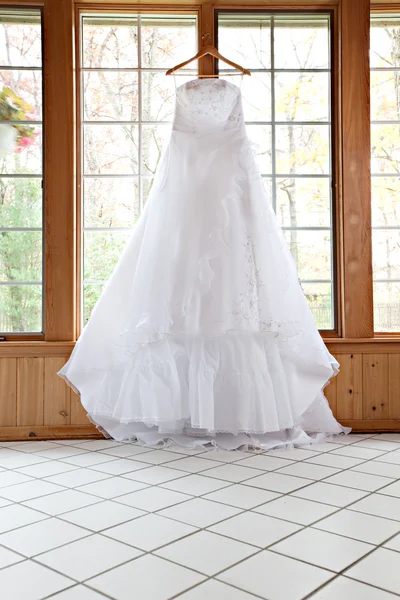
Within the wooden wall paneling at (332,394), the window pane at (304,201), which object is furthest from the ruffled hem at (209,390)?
the window pane at (304,201)

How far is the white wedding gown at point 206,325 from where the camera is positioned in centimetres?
261

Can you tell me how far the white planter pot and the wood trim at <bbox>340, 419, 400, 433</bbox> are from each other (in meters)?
2.28

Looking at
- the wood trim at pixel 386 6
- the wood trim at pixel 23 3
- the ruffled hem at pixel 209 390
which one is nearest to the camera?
the ruffled hem at pixel 209 390

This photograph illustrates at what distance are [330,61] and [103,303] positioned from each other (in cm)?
181

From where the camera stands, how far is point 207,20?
3.09 m

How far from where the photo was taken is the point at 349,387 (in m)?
3.04

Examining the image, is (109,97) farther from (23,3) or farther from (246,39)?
(246,39)

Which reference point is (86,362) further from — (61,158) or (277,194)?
(277,194)

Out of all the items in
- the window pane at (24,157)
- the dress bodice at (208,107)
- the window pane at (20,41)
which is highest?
the window pane at (20,41)

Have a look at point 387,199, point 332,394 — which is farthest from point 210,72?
point 332,394

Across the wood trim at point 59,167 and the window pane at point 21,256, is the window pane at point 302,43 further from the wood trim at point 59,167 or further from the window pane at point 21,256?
the window pane at point 21,256

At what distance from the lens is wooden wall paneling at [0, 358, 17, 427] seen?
2.92 meters

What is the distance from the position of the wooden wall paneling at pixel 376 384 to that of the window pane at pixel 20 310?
5.74 ft

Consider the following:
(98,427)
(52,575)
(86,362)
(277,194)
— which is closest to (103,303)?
(86,362)
